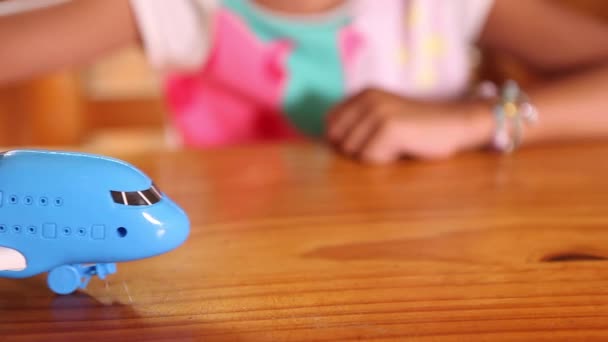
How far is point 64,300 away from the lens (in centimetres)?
31

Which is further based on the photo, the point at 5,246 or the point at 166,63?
the point at 166,63

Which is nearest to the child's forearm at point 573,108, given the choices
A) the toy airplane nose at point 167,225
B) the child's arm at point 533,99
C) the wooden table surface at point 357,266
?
the child's arm at point 533,99

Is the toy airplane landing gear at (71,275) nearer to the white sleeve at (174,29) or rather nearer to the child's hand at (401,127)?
the child's hand at (401,127)

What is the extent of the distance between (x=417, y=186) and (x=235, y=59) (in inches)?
14.1

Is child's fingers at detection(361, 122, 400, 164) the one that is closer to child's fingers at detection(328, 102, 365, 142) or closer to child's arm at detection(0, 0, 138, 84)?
child's fingers at detection(328, 102, 365, 142)

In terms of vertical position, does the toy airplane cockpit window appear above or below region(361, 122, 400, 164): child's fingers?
above

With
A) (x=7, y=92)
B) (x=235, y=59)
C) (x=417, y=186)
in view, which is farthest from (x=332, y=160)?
(x=7, y=92)

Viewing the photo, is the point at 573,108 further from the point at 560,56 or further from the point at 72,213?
the point at 72,213

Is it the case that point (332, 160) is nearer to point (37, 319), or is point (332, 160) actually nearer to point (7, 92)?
point (37, 319)

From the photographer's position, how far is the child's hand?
59 cm

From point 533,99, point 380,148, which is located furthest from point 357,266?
point 533,99

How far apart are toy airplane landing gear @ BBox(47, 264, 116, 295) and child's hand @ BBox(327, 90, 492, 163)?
322mm

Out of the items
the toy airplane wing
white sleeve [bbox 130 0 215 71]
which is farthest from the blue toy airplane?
white sleeve [bbox 130 0 215 71]

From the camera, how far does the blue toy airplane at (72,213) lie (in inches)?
11.1
